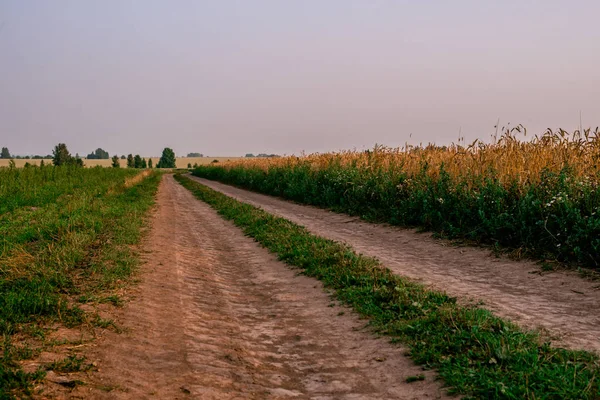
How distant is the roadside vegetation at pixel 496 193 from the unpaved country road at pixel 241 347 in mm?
4299

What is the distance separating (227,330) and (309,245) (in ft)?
13.9

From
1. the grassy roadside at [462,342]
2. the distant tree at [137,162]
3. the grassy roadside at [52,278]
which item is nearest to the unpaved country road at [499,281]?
the grassy roadside at [462,342]

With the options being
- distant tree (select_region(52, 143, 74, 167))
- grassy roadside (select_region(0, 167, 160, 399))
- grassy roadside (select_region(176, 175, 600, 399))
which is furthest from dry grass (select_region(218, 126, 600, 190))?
distant tree (select_region(52, 143, 74, 167))

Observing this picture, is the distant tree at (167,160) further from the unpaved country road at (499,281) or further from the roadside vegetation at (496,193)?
the unpaved country road at (499,281)

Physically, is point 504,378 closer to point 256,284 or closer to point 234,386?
point 234,386

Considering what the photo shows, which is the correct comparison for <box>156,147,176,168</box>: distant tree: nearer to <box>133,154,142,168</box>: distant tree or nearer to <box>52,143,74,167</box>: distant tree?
<box>133,154,142,168</box>: distant tree

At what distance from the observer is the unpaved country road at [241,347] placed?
12.4 ft

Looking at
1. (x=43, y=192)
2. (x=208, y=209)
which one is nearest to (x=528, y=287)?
(x=208, y=209)

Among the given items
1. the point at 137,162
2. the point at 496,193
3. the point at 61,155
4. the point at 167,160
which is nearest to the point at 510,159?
A: the point at 496,193

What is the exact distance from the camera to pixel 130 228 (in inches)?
436

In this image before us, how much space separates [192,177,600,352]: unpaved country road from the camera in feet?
16.7

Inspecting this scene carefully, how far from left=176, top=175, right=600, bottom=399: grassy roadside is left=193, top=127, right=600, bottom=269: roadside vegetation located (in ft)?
10.3

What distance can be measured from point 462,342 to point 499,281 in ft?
10.2

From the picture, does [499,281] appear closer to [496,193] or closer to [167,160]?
[496,193]
